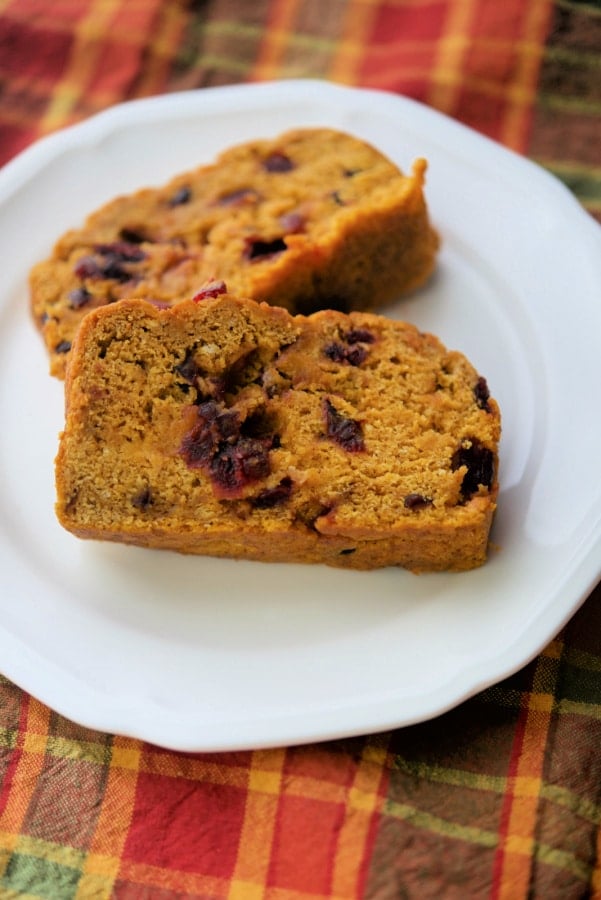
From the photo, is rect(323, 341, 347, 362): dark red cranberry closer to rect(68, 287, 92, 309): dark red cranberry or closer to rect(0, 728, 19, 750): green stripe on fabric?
rect(68, 287, 92, 309): dark red cranberry

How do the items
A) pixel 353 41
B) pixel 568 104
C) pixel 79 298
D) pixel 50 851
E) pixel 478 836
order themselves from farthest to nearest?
1. pixel 353 41
2. pixel 568 104
3. pixel 79 298
4. pixel 50 851
5. pixel 478 836

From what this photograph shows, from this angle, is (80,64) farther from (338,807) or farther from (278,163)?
(338,807)

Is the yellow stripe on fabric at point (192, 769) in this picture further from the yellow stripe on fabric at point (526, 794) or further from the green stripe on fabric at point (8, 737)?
the yellow stripe on fabric at point (526, 794)

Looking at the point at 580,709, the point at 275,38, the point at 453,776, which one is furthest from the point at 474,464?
the point at 275,38

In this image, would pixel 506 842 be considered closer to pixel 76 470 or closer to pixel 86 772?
pixel 86 772

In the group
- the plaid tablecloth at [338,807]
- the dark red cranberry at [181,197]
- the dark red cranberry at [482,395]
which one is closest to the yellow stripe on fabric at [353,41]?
the dark red cranberry at [181,197]

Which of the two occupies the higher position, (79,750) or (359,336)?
(359,336)

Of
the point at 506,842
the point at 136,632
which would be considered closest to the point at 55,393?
the point at 136,632
